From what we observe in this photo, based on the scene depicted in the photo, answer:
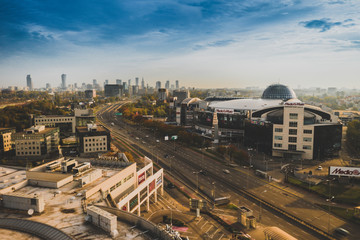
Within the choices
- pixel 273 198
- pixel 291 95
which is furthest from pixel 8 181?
pixel 291 95

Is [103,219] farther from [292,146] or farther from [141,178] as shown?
[292,146]

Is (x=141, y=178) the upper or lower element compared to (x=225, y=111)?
lower

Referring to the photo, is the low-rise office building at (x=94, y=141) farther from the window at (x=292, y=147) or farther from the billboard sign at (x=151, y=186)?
the window at (x=292, y=147)

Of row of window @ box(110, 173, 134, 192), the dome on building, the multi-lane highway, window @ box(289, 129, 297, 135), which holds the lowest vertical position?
the multi-lane highway

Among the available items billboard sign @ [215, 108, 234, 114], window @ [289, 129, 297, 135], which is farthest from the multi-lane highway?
billboard sign @ [215, 108, 234, 114]

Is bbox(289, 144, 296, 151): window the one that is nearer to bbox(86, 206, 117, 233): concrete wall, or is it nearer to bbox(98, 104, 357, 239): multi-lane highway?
bbox(98, 104, 357, 239): multi-lane highway

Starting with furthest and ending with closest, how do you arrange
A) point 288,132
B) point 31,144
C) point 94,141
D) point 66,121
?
point 66,121
point 94,141
point 31,144
point 288,132

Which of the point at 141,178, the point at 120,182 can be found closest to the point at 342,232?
the point at 141,178
